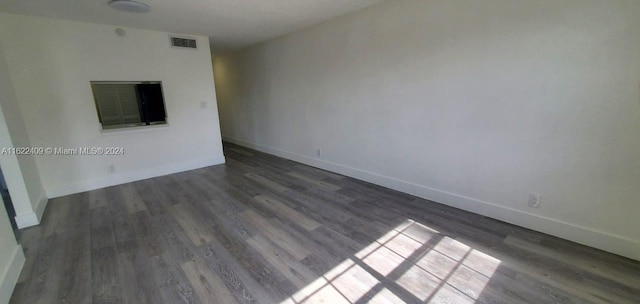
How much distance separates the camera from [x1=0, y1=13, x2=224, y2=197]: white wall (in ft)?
10.4

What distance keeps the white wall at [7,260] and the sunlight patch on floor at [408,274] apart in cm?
193

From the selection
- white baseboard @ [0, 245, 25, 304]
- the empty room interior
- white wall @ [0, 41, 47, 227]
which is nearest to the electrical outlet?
the empty room interior

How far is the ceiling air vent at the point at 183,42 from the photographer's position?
4.18 metres

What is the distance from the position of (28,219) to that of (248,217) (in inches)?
93.6

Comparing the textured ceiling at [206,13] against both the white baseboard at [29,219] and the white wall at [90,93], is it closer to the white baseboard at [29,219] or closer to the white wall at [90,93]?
the white wall at [90,93]

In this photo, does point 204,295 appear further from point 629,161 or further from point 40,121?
point 40,121

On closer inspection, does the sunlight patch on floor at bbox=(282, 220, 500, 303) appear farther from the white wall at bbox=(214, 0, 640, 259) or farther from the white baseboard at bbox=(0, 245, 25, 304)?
the white baseboard at bbox=(0, 245, 25, 304)

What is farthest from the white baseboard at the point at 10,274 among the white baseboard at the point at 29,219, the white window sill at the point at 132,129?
the white window sill at the point at 132,129

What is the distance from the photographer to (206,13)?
10.5 ft

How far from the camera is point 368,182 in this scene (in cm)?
372

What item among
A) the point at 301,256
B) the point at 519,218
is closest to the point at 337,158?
the point at 301,256

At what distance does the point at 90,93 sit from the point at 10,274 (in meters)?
2.71

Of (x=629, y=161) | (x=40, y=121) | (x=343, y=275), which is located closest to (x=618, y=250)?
(x=629, y=161)

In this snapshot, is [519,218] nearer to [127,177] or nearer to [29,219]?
[29,219]
